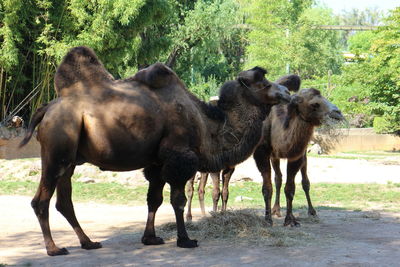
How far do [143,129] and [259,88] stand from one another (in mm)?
1787

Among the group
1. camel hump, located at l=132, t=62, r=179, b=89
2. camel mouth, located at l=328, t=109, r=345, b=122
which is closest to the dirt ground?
camel mouth, located at l=328, t=109, r=345, b=122

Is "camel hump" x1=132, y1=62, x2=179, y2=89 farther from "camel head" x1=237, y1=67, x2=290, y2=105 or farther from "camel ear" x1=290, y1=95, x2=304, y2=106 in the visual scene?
"camel ear" x1=290, y1=95, x2=304, y2=106

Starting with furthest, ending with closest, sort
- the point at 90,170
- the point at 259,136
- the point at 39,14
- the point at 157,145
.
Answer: the point at 39,14 → the point at 90,170 → the point at 259,136 → the point at 157,145

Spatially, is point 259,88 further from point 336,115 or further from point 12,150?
point 12,150

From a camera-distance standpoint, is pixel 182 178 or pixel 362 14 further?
pixel 362 14

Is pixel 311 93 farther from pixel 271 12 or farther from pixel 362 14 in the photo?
pixel 362 14

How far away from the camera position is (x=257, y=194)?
14891mm

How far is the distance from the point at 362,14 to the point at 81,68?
10650 centimetres

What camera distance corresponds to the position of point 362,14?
10725cm

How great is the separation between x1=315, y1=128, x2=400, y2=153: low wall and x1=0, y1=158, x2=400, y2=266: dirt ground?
69.7ft

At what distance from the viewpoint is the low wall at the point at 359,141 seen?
105ft

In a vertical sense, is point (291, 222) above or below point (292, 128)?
below

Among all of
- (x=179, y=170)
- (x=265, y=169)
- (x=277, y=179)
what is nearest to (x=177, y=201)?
(x=179, y=170)

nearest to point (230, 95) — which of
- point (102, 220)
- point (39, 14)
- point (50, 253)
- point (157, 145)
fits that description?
point (157, 145)
